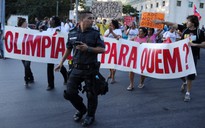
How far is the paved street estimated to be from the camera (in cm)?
534

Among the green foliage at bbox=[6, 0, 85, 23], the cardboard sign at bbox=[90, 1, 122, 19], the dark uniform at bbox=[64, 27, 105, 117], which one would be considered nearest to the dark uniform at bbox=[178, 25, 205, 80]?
the dark uniform at bbox=[64, 27, 105, 117]

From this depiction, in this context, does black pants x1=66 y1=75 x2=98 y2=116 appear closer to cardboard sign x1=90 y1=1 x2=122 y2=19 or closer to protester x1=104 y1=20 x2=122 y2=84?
protester x1=104 y1=20 x2=122 y2=84

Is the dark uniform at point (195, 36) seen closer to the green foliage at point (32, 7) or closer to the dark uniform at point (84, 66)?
the dark uniform at point (84, 66)

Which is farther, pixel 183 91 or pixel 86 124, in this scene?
pixel 183 91

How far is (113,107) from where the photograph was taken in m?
6.33

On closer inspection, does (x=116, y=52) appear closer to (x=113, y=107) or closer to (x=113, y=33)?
(x=113, y=33)

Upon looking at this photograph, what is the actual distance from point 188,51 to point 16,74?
5.39 metres

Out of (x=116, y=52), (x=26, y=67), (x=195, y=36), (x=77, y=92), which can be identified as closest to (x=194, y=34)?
(x=195, y=36)

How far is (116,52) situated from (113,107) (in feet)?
6.94

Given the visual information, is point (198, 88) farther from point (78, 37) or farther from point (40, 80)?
point (78, 37)

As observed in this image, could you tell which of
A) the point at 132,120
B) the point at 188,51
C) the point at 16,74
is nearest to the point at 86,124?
the point at 132,120

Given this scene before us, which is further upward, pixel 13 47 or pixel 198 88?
pixel 13 47

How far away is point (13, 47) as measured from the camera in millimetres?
7707

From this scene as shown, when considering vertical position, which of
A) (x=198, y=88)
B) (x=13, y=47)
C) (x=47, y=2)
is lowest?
(x=198, y=88)
